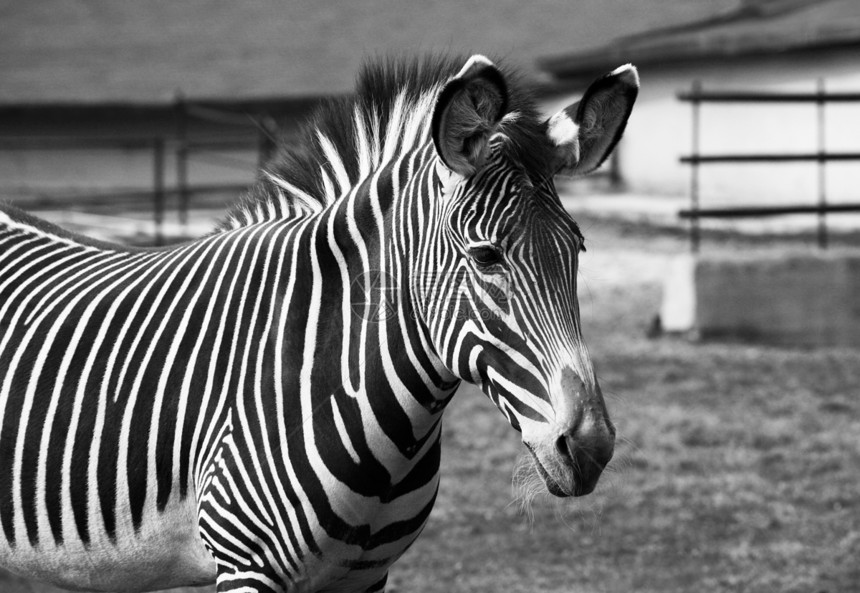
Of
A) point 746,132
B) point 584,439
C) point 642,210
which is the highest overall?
point 746,132

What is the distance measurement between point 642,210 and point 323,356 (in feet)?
48.5

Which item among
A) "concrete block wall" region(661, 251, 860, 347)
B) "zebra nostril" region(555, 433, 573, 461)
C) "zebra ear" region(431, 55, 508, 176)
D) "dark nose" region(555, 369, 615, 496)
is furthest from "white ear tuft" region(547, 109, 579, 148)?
"concrete block wall" region(661, 251, 860, 347)

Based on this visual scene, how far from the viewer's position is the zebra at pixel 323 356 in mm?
2561

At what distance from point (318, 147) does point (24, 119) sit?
71.7 feet

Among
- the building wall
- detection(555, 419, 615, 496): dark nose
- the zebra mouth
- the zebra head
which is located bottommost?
the zebra mouth

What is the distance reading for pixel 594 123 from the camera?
2.82m

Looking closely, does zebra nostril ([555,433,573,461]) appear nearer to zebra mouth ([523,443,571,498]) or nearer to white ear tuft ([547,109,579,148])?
zebra mouth ([523,443,571,498])

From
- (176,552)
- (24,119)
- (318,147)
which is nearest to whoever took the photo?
(176,552)

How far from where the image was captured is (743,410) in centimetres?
812

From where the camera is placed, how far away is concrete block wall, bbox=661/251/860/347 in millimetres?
9812

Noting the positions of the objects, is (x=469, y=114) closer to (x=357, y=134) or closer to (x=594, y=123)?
(x=594, y=123)

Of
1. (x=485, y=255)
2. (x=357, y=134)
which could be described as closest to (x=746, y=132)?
(x=357, y=134)

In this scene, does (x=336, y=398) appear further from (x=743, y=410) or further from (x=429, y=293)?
(x=743, y=410)

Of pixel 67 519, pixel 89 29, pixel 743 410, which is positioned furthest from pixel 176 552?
pixel 89 29
